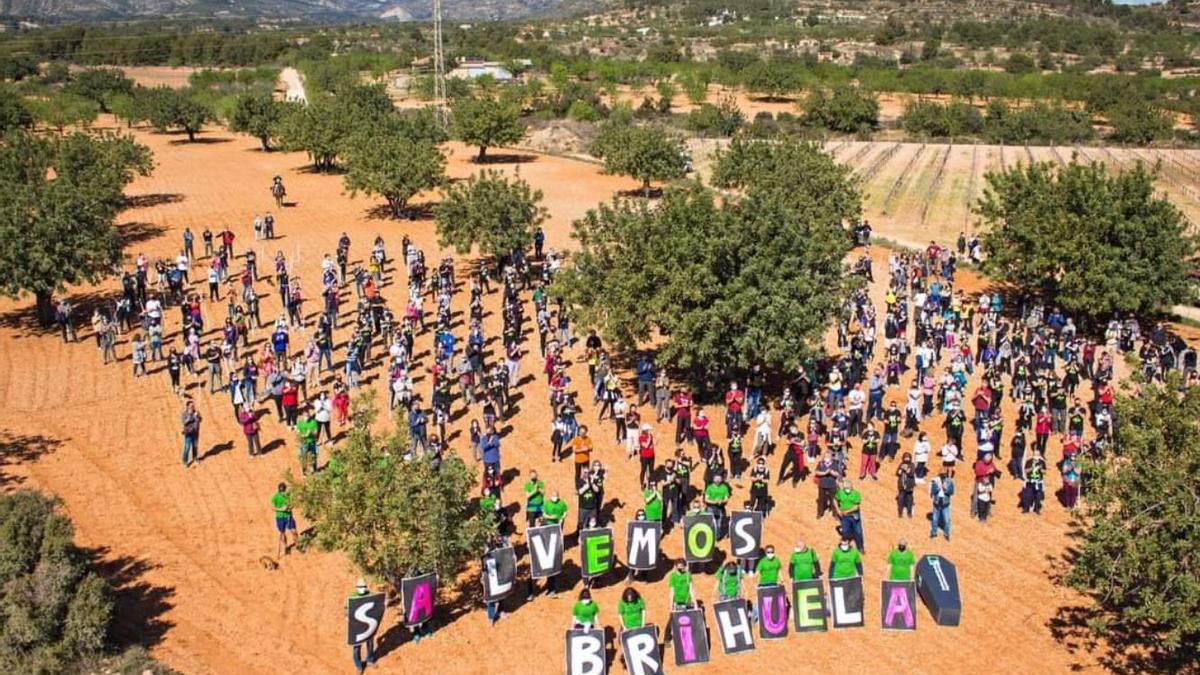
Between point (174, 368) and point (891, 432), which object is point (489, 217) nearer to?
point (174, 368)

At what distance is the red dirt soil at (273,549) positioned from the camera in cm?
1413

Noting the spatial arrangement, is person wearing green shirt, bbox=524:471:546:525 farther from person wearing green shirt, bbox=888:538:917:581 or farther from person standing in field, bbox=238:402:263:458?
person standing in field, bbox=238:402:263:458

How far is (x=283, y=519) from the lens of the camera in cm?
1669

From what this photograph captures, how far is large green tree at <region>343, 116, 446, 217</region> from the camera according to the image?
141ft

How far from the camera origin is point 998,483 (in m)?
19.4

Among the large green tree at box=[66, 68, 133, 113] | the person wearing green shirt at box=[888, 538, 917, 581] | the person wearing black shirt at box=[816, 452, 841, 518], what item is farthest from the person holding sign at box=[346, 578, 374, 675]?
the large green tree at box=[66, 68, 133, 113]

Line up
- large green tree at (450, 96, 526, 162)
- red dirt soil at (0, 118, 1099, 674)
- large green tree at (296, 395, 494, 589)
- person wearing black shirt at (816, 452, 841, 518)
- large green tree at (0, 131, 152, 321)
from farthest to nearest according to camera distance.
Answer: large green tree at (450, 96, 526, 162) → large green tree at (0, 131, 152, 321) → person wearing black shirt at (816, 452, 841, 518) → red dirt soil at (0, 118, 1099, 674) → large green tree at (296, 395, 494, 589)

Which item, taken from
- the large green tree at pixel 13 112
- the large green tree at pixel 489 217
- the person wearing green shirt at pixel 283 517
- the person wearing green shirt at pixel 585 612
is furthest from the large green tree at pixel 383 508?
the large green tree at pixel 13 112

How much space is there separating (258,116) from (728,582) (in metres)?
62.0

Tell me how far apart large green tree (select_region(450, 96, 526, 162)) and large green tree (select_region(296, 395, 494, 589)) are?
4863cm

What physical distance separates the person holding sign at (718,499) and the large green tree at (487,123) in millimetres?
47496

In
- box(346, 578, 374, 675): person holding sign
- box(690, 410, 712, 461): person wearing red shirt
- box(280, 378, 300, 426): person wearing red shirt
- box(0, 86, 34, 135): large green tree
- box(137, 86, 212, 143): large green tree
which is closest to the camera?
box(346, 578, 374, 675): person holding sign

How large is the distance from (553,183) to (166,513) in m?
39.1

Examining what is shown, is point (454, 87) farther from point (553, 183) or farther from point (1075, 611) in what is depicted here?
point (1075, 611)
